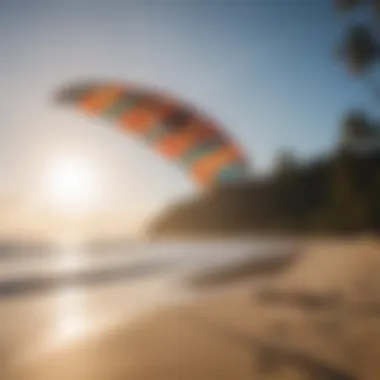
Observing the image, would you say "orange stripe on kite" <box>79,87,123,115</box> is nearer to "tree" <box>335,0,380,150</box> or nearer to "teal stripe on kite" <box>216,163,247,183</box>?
"teal stripe on kite" <box>216,163,247,183</box>

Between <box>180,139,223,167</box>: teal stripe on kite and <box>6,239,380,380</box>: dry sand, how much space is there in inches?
16.0

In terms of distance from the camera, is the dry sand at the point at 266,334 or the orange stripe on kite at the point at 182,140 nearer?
the dry sand at the point at 266,334

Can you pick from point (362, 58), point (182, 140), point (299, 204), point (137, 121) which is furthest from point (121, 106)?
point (362, 58)

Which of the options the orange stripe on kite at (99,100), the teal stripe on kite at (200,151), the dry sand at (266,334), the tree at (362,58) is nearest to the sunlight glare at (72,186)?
the orange stripe on kite at (99,100)

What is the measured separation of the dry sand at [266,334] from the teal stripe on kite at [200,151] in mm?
406

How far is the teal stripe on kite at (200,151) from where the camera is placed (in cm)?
181

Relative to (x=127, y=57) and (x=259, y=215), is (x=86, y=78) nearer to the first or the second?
(x=127, y=57)

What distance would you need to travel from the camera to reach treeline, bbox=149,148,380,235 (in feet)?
5.81

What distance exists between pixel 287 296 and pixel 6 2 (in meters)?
1.25

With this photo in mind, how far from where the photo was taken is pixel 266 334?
1.73 meters

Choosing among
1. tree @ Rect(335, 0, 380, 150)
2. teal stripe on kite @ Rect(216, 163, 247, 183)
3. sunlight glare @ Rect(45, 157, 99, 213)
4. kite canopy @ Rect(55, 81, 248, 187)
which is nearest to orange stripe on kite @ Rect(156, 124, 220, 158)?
kite canopy @ Rect(55, 81, 248, 187)

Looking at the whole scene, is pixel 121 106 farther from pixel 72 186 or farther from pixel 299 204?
pixel 299 204

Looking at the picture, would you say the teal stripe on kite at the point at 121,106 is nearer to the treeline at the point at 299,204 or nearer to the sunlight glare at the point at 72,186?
the sunlight glare at the point at 72,186

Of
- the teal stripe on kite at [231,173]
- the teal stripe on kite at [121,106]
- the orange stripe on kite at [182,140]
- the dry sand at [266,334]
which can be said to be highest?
the teal stripe on kite at [121,106]
